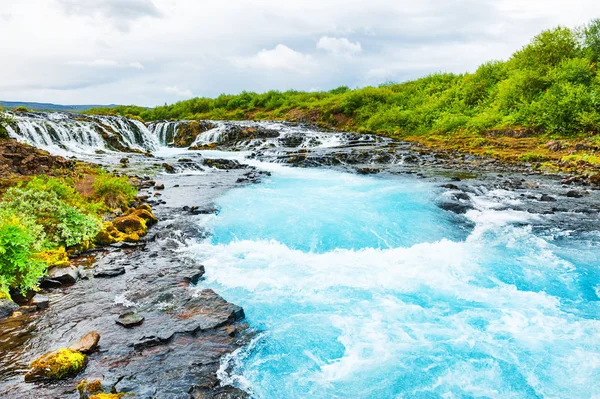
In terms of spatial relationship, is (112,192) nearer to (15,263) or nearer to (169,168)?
(15,263)

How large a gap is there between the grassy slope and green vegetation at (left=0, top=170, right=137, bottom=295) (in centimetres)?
2032

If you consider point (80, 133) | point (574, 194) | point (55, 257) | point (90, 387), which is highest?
point (80, 133)

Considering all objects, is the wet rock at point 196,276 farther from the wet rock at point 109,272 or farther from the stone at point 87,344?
the stone at point 87,344

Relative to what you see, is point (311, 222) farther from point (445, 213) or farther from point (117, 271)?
point (117, 271)

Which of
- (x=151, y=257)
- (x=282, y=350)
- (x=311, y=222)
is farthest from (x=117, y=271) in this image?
(x=311, y=222)

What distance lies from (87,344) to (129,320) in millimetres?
829

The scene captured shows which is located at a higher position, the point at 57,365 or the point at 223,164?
the point at 223,164

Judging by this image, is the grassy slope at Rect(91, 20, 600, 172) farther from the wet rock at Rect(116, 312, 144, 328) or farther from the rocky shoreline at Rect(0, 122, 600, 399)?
the wet rock at Rect(116, 312, 144, 328)

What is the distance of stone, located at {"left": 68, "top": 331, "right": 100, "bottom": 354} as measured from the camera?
17.0 feet

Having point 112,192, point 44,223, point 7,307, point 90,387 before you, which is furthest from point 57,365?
point 112,192

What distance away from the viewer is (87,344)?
5250mm

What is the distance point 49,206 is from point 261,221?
586 cm

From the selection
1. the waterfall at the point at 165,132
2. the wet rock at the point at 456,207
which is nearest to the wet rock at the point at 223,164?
the wet rock at the point at 456,207

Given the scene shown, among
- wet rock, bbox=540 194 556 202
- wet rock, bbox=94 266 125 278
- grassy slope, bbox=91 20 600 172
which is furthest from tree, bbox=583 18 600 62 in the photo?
wet rock, bbox=94 266 125 278
